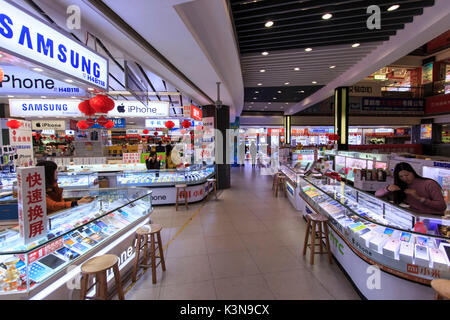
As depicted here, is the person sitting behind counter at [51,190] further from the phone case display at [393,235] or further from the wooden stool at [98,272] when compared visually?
the phone case display at [393,235]

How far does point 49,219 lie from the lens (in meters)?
2.50

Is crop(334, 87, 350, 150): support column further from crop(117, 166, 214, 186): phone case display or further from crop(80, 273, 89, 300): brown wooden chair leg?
crop(80, 273, 89, 300): brown wooden chair leg

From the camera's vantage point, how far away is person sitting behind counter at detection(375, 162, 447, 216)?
2.90 meters

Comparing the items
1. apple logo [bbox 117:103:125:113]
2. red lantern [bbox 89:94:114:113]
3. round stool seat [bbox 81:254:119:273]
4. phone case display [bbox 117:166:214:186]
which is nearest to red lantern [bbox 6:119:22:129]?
apple logo [bbox 117:103:125:113]

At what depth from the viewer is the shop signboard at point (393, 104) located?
12.3 meters

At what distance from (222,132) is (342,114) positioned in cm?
444

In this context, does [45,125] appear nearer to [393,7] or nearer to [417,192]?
[393,7]

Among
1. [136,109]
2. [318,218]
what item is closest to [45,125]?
[136,109]

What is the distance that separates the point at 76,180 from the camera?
6648mm

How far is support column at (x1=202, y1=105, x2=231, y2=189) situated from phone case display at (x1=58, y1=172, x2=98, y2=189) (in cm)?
432

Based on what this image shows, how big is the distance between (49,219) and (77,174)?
15.6ft

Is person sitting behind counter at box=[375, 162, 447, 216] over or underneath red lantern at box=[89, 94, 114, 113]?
underneath

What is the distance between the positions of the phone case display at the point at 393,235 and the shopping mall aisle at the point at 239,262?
2.35 feet

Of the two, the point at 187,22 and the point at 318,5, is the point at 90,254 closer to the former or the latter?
the point at 187,22
